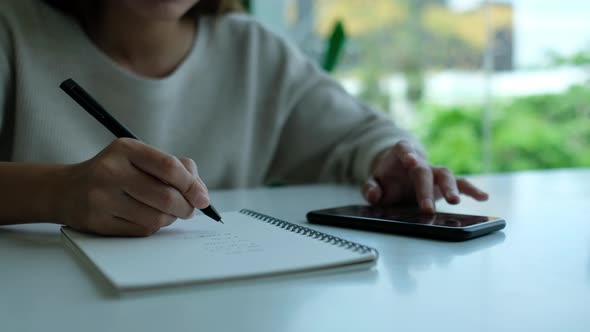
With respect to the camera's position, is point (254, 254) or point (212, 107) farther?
point (212, 107)

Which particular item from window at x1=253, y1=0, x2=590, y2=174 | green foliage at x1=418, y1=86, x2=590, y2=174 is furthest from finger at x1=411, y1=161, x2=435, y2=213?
green foliage at x1=418, y1=86, x2=590, y2=174

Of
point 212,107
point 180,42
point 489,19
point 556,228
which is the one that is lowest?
point 556,228

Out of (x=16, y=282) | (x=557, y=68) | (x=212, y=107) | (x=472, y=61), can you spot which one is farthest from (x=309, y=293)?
(x=557, y=68)

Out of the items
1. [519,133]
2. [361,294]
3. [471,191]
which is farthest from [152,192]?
[519,133]

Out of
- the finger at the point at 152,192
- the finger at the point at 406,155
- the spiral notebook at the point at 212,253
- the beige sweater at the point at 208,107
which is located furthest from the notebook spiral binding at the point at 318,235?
the beige sweater at the point at 208,107

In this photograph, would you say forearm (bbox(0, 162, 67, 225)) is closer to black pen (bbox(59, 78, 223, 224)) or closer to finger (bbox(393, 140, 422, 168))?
black pen (bbox(59, 78, 223, 224))

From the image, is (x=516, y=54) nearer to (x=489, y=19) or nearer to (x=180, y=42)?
(x=489, y=19)

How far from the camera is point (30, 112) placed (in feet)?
3.20

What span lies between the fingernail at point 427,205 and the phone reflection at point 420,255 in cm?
10

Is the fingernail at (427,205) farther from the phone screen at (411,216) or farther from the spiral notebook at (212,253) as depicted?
the spiral notebook at (212,253)

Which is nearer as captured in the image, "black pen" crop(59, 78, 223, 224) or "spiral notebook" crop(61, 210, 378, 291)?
"spiral notebook" crop(61, 210, 378, 291)

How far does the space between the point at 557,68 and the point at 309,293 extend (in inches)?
173

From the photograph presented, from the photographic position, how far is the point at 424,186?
0.74 m

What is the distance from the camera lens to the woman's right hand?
1.72 feet
